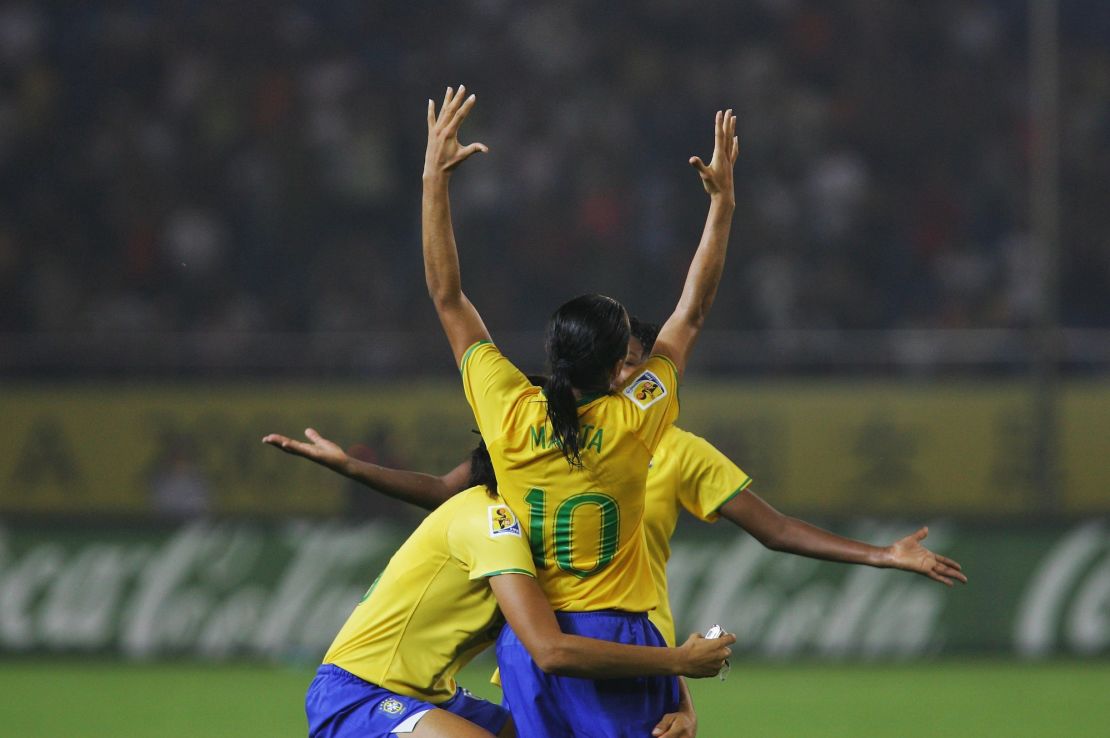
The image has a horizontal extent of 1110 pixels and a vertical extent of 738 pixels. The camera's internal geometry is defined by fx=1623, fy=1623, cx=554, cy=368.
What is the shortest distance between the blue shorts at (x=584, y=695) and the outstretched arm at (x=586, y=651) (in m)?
0.18

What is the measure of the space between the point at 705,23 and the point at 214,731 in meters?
9.98

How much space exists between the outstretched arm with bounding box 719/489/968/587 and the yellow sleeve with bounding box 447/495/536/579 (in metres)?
0.93

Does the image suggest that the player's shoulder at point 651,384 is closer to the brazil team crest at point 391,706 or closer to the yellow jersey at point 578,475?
the yellow jersey at point 578,475

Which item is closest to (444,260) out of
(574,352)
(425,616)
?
(574,352)

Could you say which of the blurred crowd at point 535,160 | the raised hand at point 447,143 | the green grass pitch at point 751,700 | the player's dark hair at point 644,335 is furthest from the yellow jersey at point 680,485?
the blurred crowd at point 535,160

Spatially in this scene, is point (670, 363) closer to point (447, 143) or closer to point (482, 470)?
point (482, 470)

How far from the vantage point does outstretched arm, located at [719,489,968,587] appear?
411 centimetres

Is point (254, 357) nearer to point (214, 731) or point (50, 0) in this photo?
point (214, 731)

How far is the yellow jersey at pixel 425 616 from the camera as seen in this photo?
13.4 ft

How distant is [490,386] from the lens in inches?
156

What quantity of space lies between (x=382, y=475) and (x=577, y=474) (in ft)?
2.57

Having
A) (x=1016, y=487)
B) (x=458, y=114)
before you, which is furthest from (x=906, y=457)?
(x=458, y=114)

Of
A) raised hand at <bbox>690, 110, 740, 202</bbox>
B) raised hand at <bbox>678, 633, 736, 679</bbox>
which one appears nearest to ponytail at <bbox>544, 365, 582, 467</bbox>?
raised hand at <bbox>678, 633, 736, 679</bbox>

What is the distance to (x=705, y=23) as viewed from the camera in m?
16.1
